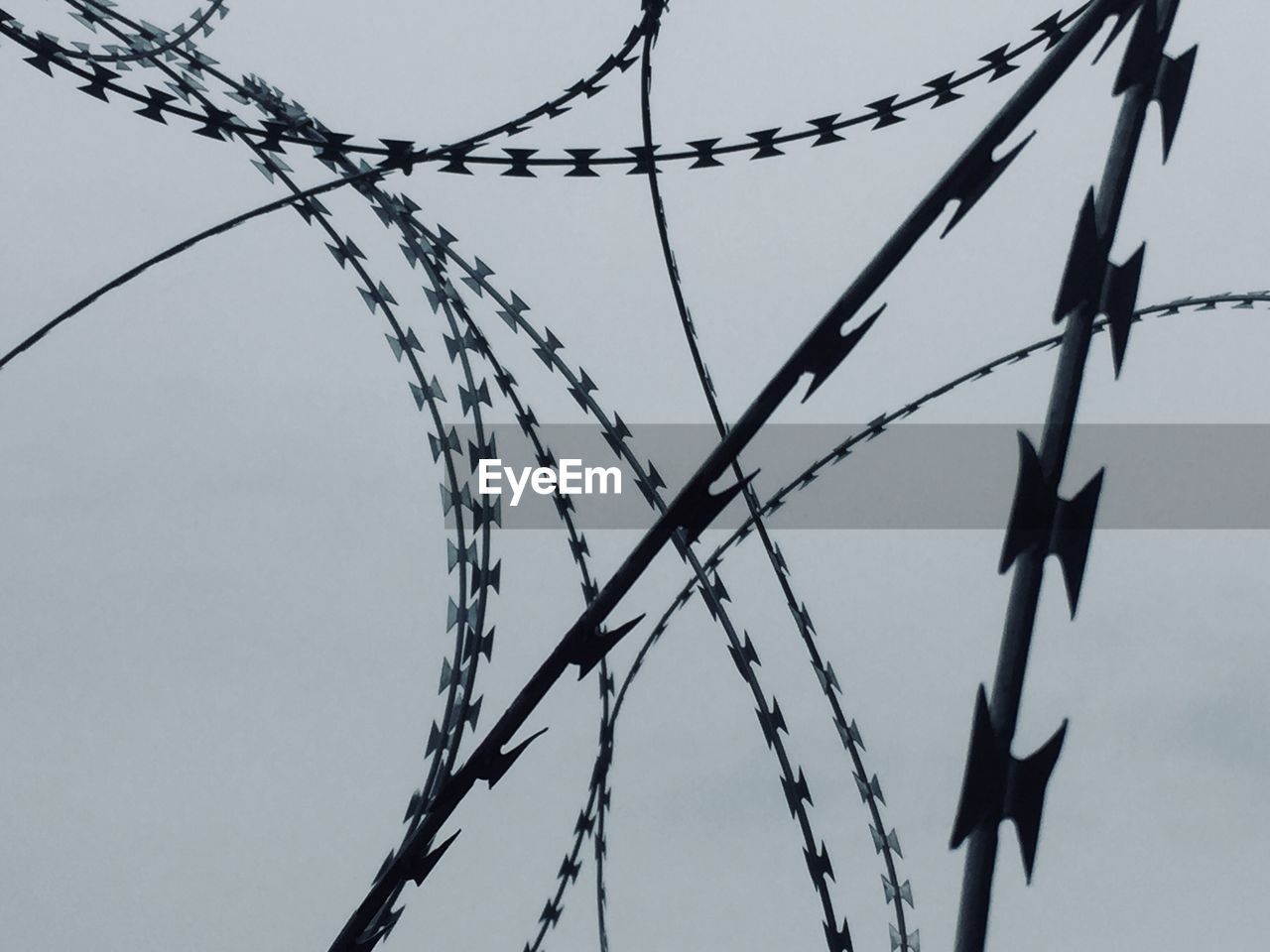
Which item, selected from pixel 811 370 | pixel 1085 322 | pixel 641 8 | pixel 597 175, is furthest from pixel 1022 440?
pixel 641 8

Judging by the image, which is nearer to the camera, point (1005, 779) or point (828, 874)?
point (1005, 779)

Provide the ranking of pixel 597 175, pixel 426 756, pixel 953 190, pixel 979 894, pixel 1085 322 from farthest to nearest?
pixel 426 756, pixel 597 175, pixel 953 190, pixel 1085 322, pixel 979 894

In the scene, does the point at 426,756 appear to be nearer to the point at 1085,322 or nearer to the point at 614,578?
the point at 614,578

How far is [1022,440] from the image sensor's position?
1784 millimetres

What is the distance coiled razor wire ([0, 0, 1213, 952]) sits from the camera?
1.83 metres

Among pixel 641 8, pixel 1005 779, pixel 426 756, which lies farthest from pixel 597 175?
pixel 1005 779

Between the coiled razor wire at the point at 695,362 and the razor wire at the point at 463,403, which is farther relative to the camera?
the razor wire at the point at 463,403

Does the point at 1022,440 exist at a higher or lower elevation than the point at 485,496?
lower

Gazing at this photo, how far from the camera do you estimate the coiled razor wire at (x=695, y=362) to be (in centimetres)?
183

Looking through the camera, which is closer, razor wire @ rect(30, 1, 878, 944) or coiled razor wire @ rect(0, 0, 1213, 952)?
coiled razor wire @ rect(0, 0, 1213, 952)

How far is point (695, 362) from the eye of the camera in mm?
5090

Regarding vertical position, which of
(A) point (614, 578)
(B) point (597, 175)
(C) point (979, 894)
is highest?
(B) point (597, 175)

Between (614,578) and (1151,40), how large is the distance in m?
1.09

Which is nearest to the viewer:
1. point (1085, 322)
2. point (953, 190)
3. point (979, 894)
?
point (979, 894)
